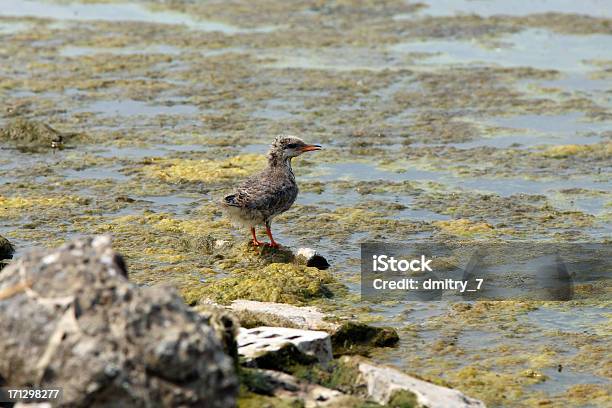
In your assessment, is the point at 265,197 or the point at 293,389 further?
the point at 265,197

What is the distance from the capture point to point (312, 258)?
8.79 metres

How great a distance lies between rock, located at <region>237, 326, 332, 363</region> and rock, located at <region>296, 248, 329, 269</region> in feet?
8.29

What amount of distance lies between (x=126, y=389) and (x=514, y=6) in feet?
61.4

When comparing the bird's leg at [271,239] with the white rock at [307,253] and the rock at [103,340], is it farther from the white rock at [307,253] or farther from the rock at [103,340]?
the rock at [103,340]

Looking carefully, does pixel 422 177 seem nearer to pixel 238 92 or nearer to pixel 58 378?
pixel 238 92

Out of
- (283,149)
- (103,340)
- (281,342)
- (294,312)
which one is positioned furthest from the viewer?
(283,149)

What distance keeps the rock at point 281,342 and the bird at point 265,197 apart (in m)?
2.71

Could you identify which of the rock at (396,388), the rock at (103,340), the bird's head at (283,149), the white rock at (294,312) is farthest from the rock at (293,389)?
the bird's head at (283,149)

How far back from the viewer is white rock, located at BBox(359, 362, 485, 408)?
536 cm

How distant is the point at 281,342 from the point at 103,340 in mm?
1946

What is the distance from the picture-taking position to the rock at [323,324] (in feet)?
22.4

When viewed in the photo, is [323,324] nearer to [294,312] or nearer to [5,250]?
[294,312]

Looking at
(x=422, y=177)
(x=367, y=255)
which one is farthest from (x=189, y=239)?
(x=422, y=177)

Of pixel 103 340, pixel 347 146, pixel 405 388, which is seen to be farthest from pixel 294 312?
pixel 347 146
